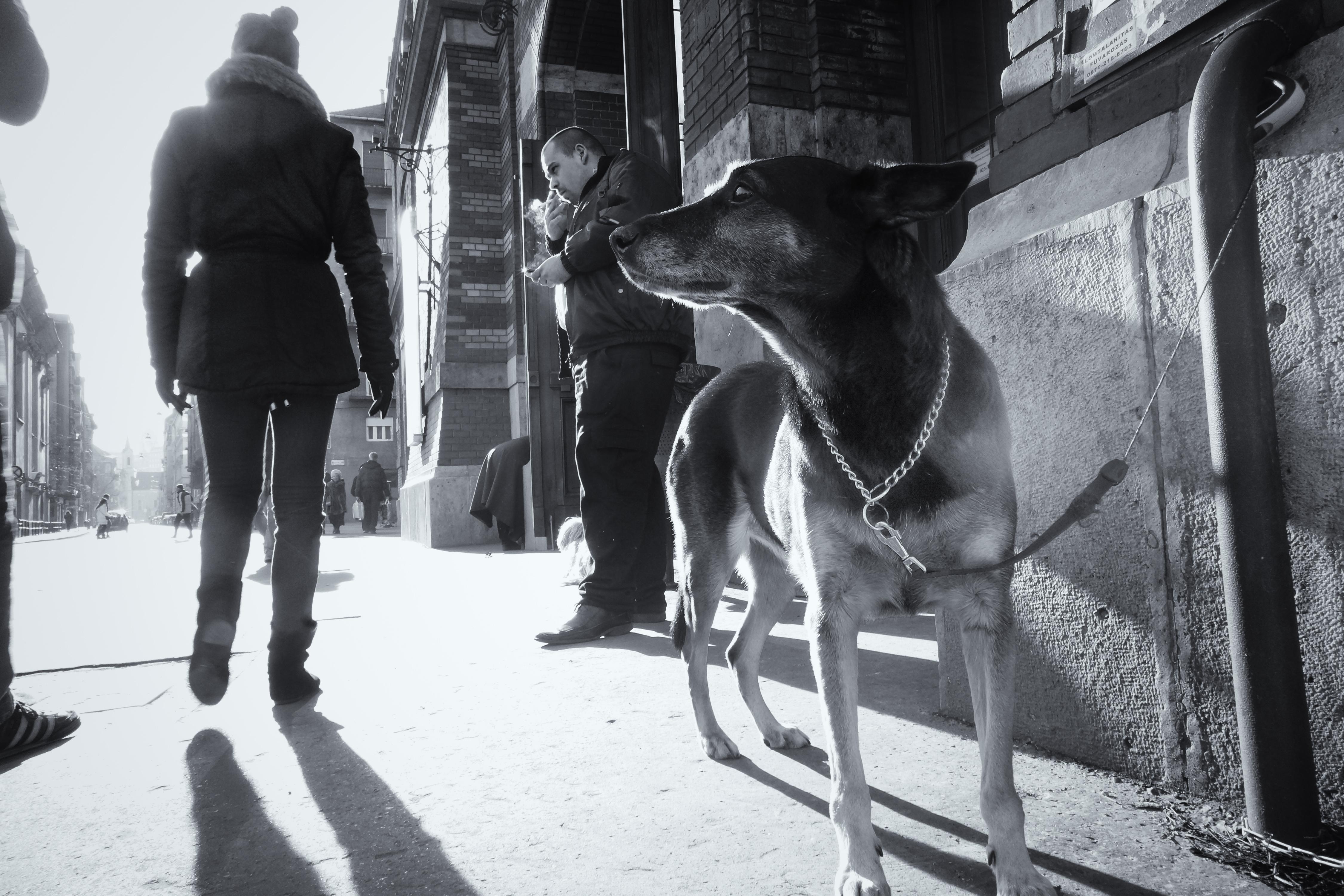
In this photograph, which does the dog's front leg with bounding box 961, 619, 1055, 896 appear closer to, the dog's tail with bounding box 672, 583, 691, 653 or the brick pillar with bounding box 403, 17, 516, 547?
the dog's tail with bounding box 672, 583, 691, 653

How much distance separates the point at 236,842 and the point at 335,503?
817 inches

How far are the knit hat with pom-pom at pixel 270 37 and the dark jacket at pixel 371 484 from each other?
17.2 meters

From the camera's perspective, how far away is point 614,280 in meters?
4.20

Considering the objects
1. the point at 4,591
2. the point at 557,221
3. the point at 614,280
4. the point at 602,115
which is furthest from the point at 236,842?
the point at 602,115

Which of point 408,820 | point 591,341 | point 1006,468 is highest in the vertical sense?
point 591,341

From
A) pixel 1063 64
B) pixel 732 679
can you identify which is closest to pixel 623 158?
pixel 1063 64

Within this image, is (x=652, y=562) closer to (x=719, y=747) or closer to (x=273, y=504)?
(x=273, y=504)

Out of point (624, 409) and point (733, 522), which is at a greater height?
point (624, 409)

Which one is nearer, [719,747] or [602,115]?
[719,747]

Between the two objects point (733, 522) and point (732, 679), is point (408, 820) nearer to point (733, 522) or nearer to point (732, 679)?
point (733, 522)

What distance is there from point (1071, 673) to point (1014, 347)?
0.89 m

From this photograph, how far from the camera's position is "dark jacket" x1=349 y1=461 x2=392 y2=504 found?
19797mm

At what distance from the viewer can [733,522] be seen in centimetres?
265

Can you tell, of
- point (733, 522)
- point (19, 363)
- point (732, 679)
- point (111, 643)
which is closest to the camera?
point (733, 522)
